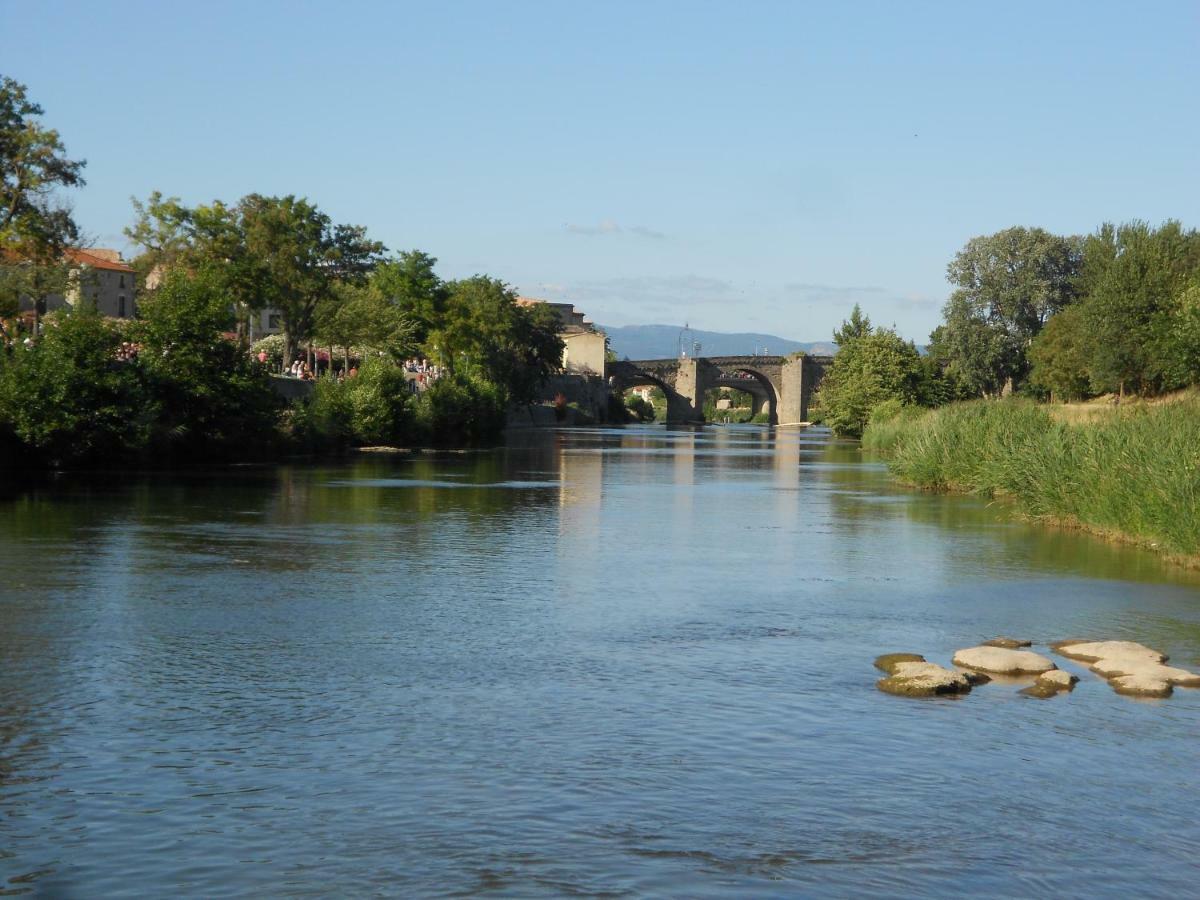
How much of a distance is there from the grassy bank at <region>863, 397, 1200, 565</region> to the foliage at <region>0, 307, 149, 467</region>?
24419mm

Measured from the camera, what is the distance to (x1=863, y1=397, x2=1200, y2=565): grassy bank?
24344 mm

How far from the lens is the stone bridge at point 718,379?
534ft

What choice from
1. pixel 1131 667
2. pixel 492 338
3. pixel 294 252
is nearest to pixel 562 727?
pixel 1131 667

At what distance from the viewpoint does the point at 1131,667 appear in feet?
48.1

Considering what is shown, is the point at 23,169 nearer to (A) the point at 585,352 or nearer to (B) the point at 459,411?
(B) the point at 459,411

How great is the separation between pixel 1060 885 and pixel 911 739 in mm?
3347

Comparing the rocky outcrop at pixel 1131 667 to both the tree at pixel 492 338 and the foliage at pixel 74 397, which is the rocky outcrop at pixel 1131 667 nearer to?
the foliage at pixel 74 397

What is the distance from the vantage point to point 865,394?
8812 cm

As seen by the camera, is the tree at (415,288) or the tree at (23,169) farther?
the tree at (415,288)

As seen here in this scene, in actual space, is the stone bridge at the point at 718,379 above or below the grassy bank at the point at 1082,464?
above

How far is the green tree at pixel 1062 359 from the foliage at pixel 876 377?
7.36 meters

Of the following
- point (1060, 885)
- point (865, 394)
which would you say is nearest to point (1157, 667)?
point (1060, 885)

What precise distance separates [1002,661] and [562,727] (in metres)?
5.36

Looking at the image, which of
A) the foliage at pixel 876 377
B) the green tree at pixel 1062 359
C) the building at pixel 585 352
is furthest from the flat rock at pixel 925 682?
the building at pixel 585 352
